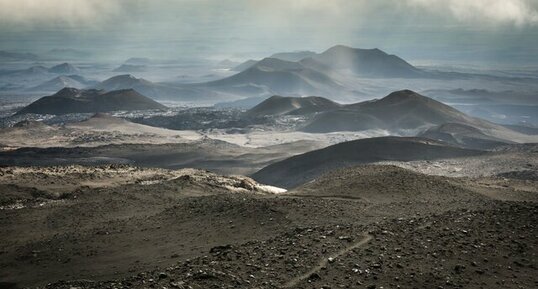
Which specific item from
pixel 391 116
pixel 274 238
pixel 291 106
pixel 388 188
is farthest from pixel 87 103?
pixel 274 238

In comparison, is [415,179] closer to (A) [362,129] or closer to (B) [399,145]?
(B) [399,145]

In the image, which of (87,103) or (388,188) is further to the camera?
(87,103)

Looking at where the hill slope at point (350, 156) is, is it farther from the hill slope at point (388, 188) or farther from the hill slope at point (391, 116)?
the hill slope at point (391, 116)

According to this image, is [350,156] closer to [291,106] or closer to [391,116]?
[391,116]

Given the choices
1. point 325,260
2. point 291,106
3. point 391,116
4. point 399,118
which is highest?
point 291,106

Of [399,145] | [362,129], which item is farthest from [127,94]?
[399,145]
